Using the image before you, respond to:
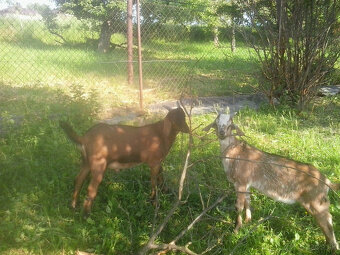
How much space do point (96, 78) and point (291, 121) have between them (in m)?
4.81

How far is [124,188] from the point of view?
3887 millimetres

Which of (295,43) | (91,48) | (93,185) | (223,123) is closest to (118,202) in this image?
(93,185)

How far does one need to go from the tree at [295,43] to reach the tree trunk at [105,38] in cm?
304

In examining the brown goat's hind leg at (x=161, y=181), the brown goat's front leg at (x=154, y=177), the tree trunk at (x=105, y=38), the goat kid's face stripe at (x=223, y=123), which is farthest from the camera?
the tree trunk at (x=105, y=38)

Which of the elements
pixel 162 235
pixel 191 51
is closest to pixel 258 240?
pixel 162 235

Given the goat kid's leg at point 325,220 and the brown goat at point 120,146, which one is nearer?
the goat kid's leg at point 325,220

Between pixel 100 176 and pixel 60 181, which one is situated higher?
pixel 100 176

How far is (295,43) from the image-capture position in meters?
6.96

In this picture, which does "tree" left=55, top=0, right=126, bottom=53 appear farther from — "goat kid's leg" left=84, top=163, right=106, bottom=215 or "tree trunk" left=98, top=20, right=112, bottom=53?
"goat kid's leg" left=84, top=163, right=106, bottom=215

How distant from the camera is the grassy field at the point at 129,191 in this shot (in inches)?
120

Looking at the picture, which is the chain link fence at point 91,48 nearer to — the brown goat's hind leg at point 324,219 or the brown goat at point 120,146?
the brown goat at point 120,146

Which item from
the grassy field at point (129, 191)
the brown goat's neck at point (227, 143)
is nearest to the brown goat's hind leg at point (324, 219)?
the grassy field at point (129, 191)

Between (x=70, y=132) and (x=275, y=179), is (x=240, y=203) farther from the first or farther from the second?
(x=70, y=132)

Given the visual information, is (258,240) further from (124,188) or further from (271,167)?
(124,188)
